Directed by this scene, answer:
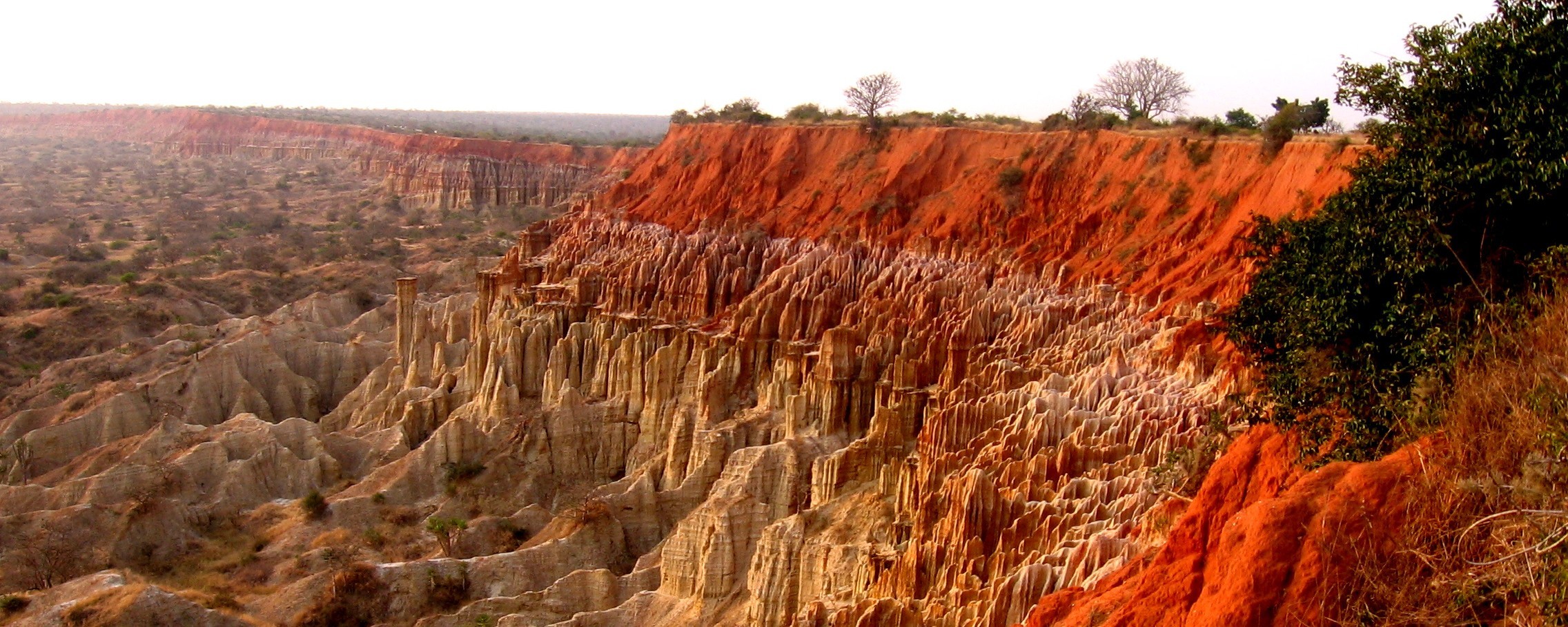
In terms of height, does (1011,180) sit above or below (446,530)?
above

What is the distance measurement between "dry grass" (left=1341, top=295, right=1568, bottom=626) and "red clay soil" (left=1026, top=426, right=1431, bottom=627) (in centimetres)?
20

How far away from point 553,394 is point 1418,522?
22.9m

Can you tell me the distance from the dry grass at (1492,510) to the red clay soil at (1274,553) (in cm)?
20

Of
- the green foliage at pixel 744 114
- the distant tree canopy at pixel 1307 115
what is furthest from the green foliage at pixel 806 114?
the distant tree canopy at pixel 1307 115

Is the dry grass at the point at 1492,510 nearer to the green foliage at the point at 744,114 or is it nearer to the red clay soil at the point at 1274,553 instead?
the red clay soil at the point at 1274,553

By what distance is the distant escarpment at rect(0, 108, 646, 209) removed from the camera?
2872 inches

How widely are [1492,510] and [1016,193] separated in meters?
18.5

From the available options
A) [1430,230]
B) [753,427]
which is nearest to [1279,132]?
[1430,230]

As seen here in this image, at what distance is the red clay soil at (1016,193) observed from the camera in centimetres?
Result: 2128

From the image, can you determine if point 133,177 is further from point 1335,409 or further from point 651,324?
point 1335,409

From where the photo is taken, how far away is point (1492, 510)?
28.6ft

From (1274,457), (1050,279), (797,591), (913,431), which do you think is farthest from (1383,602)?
(1050,279)

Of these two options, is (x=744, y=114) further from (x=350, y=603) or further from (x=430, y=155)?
(x=430, y=155)

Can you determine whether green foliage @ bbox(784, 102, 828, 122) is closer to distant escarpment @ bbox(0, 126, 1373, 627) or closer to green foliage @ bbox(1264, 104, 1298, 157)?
distant escarpment @ bbox(0, 126, 1373, 627)
